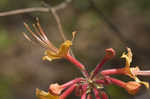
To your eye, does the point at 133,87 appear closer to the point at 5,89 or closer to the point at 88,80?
the point at 88,80

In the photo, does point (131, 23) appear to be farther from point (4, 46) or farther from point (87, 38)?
point (4, 46)

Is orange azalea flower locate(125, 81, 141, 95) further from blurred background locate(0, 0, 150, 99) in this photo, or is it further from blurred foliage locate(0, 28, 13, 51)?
blurred foliage locate(0, 28, 13, 51)

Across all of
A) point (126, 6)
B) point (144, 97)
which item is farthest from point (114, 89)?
point (126, 6)

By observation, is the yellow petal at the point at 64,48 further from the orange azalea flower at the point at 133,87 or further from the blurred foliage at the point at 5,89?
the blurred foliage at the point at 5,89

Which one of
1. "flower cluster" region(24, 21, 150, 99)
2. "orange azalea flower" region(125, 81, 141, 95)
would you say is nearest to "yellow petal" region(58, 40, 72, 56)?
"flower cluster" region(24, 21, 150, 99)

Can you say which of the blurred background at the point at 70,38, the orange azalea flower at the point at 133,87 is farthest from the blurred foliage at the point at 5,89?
the orange azalea flower at the point at 133,87

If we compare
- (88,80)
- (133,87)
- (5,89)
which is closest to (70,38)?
(5,89)

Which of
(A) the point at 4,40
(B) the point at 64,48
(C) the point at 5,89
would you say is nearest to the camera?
(B) the point at 64,48

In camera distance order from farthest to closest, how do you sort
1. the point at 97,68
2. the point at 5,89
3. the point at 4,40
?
1. the point at 4,40
2. the point at 5,89
3. the point at 97,68
